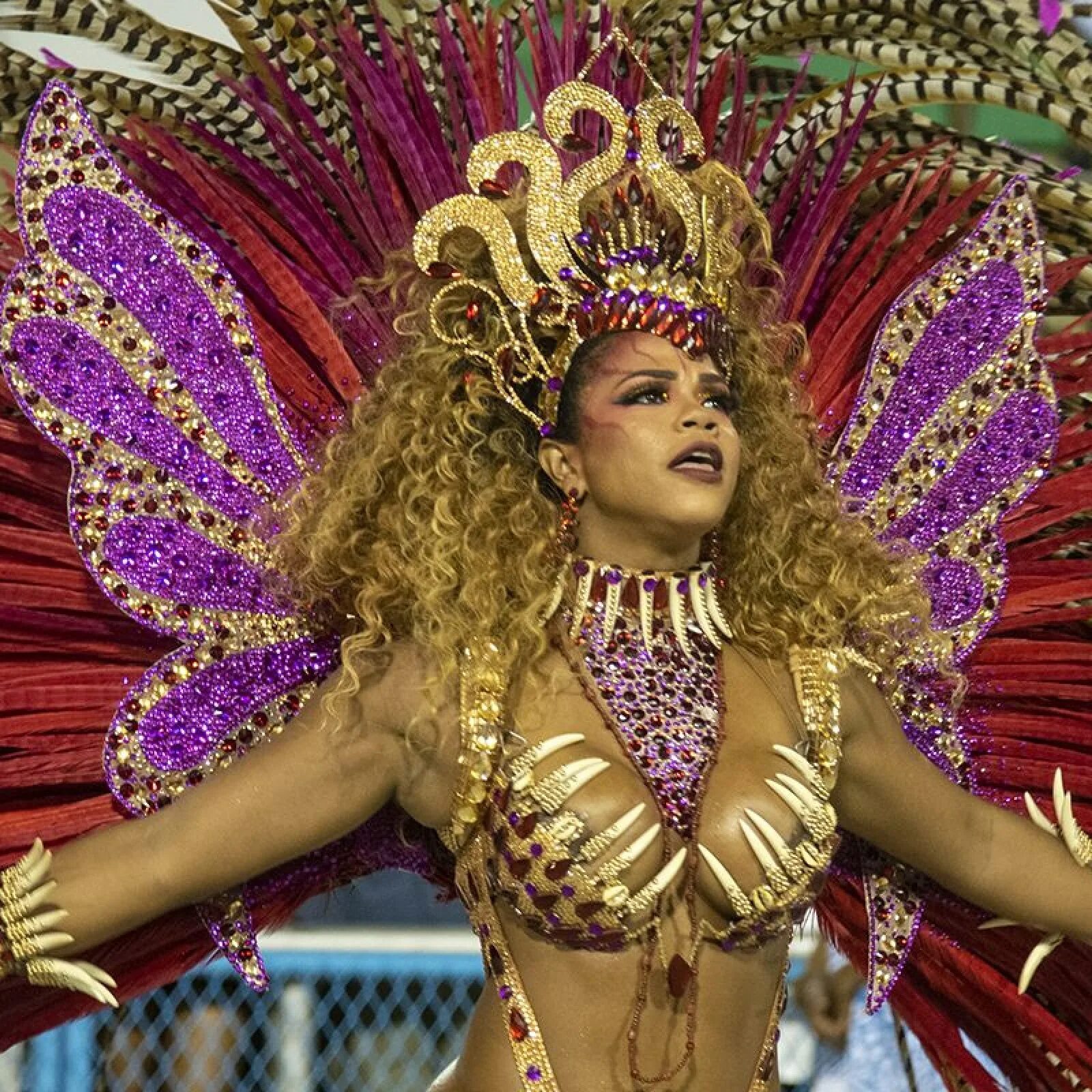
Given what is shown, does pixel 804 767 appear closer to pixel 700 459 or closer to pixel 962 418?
pixel 700 459

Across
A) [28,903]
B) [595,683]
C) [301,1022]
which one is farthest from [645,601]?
[301,1022]

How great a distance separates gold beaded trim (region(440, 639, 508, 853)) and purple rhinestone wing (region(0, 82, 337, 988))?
30cm

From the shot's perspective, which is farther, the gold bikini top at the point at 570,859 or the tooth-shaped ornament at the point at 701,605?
the tooth-shaped ornament at the point at 701,605

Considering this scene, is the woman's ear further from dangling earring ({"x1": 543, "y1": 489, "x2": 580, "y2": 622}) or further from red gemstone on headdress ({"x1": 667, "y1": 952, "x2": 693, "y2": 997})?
red gemstone on headdress ({"x1": 667, "y1": 952, "x2": 693, "y2": 997})

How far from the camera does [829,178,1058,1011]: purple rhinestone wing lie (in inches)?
117

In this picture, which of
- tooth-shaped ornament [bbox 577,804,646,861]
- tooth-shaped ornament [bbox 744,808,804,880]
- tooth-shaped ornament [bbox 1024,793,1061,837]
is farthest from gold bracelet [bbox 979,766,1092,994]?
tooth-shaped ornament [bbox 577,804,646,861]

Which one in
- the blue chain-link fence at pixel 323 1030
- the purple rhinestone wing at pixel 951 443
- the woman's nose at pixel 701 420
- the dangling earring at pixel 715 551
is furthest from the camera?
the blue chain-link fence at pixel 323 1030

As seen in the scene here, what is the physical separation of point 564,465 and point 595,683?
0.28m

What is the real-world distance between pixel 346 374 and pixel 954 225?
0.95 metres

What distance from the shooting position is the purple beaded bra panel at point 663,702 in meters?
2.57

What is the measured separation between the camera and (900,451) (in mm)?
3025

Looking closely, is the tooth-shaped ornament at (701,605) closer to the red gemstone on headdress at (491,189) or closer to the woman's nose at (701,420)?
the woman's nose at (701,420)

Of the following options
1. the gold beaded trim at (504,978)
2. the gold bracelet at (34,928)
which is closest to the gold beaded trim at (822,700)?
the gold beaded trim at (504,978)

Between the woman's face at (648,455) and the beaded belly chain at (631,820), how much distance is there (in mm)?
51
